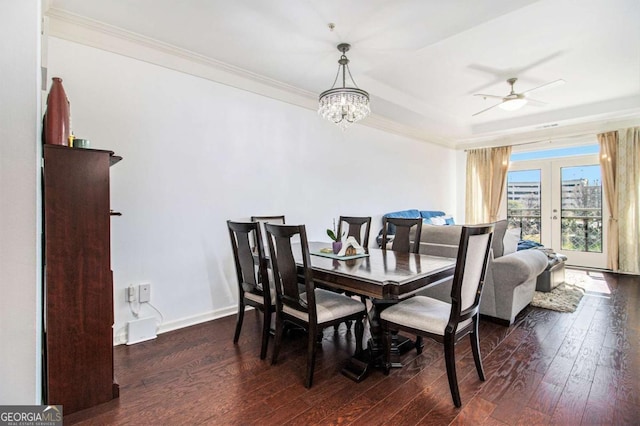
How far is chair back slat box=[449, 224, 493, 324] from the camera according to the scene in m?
1.71

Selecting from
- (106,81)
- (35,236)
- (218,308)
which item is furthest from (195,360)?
(106,81)

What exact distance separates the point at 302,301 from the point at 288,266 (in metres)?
0.24

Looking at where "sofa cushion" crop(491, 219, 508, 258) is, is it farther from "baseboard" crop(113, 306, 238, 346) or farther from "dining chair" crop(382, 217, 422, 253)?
"baseboard" crop(113, 306, 238, 346)

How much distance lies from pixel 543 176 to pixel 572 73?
279 centimetres

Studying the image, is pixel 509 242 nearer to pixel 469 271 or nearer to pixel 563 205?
pixel 469 271

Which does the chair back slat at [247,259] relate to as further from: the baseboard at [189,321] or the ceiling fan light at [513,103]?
the ceiling fan light at [513,103]

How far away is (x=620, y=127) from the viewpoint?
16.4 ft

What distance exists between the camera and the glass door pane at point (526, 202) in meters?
6.04

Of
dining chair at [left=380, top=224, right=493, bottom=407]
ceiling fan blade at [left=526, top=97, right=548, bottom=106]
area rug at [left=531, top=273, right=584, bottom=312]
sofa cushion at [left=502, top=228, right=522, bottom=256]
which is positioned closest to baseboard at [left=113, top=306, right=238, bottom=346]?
dining chair at [left=380, top=224, right=493, bottom=407]

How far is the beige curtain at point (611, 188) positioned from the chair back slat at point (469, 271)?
4.90 metres

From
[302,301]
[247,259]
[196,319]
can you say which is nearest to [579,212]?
[302,301]

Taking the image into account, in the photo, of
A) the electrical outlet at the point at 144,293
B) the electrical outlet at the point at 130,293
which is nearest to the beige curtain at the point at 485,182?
the electrical outlet at the point at 144,293

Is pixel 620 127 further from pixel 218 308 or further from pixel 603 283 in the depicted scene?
pixel 218 308

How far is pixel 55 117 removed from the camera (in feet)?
5.26
